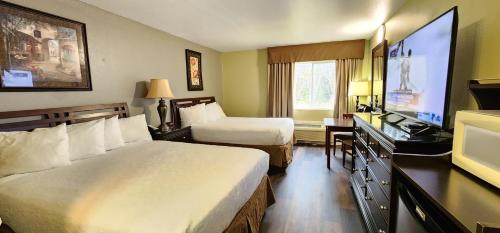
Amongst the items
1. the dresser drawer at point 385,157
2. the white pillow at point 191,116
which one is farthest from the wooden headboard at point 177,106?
the dresser drawer at point 385,157

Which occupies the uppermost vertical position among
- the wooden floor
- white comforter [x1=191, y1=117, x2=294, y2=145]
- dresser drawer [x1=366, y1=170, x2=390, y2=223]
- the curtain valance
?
the curtain valance

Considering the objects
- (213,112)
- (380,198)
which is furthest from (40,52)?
(380,198)

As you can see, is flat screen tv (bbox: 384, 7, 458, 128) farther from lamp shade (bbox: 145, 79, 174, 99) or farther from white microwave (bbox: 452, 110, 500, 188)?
lamp shade (bbox: 145, 79, 174, 99)

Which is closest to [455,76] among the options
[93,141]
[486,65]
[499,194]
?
[486,65]

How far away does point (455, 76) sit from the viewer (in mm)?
1553

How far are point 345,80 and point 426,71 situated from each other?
3.27m

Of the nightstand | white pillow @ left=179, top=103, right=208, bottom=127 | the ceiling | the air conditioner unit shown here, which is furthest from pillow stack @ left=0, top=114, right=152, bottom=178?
the air conditioner unit

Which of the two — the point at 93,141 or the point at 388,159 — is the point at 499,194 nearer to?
the point at 388,159

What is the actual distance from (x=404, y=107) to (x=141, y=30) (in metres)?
3.41

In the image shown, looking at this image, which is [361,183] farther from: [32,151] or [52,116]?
[52,116]

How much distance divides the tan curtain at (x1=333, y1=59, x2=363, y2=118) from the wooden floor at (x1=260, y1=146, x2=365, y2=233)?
1522 mm

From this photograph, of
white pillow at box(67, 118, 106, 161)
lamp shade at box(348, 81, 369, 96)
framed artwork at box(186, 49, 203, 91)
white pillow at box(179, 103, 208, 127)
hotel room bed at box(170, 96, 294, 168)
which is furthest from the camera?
framed artwork at box(186, 49, 203, 91)

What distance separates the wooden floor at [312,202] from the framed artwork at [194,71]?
2433mm

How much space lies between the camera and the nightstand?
3043mm
